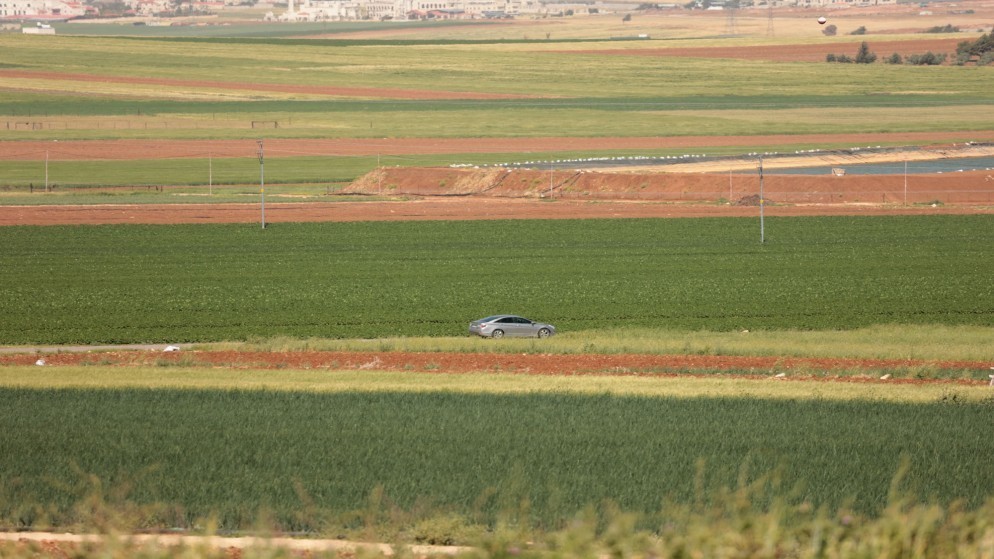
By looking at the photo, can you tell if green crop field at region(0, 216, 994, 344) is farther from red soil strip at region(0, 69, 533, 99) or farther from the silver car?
red soil strip at region(0, 69, 533, 99)

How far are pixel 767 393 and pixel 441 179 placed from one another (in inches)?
2338

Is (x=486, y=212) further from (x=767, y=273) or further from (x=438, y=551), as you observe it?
(x=438, y=551)

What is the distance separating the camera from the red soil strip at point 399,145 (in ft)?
336

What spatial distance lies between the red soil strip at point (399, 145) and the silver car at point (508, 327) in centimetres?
6740

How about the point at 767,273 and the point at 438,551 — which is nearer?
the point at 438,551

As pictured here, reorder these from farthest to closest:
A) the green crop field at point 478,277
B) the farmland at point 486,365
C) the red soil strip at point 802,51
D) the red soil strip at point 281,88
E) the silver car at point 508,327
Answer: the red soil strip at point 802,51 < the red soil strip at point 281,88 < the green crop field at point 478,277 < the silver car at point 508,327 < the farmland at point 486,365

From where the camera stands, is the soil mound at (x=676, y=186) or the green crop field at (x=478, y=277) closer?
the green crop field at (x=478, y=277)

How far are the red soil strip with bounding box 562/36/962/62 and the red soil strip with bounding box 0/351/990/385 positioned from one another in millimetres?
158786

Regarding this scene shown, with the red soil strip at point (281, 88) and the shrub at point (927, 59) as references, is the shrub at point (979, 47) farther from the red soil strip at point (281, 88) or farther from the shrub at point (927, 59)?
the red soil strip at point (281, 88)

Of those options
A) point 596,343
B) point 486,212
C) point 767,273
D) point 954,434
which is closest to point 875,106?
point 486,212

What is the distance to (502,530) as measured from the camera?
12.4 meters

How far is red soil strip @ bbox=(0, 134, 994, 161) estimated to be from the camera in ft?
336

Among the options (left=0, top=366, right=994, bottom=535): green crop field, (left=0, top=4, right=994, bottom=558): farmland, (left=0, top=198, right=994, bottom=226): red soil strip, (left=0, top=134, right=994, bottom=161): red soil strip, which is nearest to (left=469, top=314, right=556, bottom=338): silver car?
(left=0, top=4, right=994, bottom=558): farmland

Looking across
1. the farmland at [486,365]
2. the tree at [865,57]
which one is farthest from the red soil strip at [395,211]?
the tree at [865,57]
